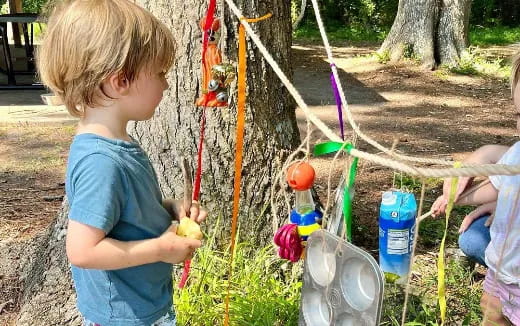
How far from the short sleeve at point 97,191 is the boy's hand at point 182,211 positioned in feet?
0.89

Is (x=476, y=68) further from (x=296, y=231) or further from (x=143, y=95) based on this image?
(x=143, y=95)

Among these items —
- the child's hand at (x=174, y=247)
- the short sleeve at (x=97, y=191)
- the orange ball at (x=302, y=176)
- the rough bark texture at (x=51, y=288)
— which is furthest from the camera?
the rough bark texture at (x=51, y=288)

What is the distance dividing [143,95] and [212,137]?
3.47ft

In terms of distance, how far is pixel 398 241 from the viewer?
7.82ft

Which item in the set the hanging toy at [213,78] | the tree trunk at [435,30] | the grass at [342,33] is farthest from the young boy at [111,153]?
the grass at [342,33]

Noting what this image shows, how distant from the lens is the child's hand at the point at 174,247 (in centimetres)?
143

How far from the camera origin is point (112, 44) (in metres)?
1.38

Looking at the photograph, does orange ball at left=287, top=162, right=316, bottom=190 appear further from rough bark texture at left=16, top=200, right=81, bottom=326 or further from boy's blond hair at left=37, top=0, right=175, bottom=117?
rough bark texture at left=16, top=200, right=81, bottom=326

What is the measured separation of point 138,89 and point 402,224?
128cm

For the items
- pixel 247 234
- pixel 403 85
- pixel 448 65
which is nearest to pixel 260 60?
pixel 247 234

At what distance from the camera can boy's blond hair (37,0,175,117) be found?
138 centimetres

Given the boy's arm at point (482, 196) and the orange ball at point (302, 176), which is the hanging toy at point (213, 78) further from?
the boy's arm at point (482, 196)

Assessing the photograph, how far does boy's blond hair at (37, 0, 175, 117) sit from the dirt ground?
1.35 metres

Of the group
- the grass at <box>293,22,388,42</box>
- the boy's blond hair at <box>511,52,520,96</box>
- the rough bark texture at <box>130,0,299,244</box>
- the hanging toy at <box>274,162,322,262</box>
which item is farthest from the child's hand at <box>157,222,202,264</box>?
the grass at <box>293,22,388,42</box>
